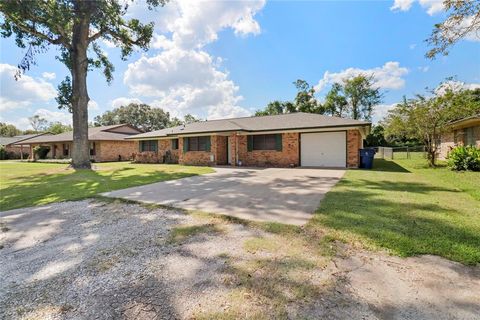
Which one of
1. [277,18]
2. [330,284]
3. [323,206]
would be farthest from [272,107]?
[330,284]

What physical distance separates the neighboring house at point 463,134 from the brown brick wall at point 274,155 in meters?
9.04

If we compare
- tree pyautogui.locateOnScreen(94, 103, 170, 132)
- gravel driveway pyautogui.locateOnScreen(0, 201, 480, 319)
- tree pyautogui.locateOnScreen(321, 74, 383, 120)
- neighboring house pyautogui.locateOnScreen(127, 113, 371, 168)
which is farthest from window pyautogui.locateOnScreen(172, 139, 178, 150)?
tree pyautogui.locateOnScreen(94, 103, 170, 132)

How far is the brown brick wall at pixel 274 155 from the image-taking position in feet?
50.0

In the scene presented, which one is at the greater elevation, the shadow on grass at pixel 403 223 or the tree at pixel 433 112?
the tree at pixel 433 112

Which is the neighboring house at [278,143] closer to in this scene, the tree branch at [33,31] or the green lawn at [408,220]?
the green lawn at [408,220]

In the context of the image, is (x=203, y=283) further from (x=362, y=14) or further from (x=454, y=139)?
(x=454, y=139)

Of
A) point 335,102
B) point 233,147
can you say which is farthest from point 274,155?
point 335,102

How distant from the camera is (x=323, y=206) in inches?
209

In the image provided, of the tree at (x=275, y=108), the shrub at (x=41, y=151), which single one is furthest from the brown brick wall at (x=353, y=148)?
the shrub at (x=41, y=151)

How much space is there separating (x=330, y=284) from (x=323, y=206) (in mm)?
3021

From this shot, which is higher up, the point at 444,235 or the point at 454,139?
the point at 454,139

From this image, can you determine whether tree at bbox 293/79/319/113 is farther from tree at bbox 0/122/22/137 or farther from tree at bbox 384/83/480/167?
tree at bbox 0/122/22/137

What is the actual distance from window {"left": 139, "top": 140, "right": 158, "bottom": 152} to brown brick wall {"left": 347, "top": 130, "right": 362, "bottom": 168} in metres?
15.9

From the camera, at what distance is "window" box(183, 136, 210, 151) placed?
57.7 ft
